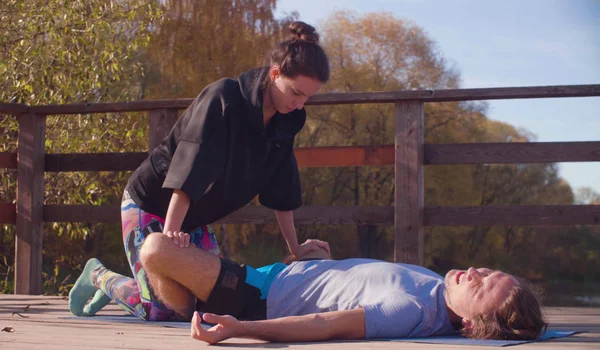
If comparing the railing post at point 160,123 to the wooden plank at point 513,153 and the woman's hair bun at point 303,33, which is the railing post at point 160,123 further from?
the woman's hair bun at point 303,33

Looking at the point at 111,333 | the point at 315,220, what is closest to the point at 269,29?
the point at 315,220

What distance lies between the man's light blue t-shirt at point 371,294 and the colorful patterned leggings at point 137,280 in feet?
1.75

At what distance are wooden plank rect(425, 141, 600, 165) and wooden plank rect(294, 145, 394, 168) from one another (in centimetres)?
25

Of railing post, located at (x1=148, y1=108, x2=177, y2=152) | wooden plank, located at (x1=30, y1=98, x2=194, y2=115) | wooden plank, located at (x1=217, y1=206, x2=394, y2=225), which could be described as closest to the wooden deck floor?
wooden plank, located at (x1=217, y1=206, x2=394, y2=225)

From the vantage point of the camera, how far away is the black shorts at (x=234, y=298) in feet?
8.55

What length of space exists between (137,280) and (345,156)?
177 cm

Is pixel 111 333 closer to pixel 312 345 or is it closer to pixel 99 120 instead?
pixel 312 345

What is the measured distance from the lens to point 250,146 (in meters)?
2.82

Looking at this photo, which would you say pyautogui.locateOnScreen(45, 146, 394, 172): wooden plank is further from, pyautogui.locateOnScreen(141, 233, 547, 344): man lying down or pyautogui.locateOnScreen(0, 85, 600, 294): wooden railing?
pyautogui.locateOnScreen(141, 233, 547, 344): man lying down

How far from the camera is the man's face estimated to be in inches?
91.1

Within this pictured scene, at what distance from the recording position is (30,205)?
4.75 m

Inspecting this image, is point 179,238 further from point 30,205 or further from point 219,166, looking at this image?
point 30,205

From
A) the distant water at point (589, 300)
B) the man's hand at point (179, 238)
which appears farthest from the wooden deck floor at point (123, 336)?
the distant water at point (589, 300)

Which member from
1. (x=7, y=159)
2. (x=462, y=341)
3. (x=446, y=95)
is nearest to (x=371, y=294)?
(x=462, y=341)
